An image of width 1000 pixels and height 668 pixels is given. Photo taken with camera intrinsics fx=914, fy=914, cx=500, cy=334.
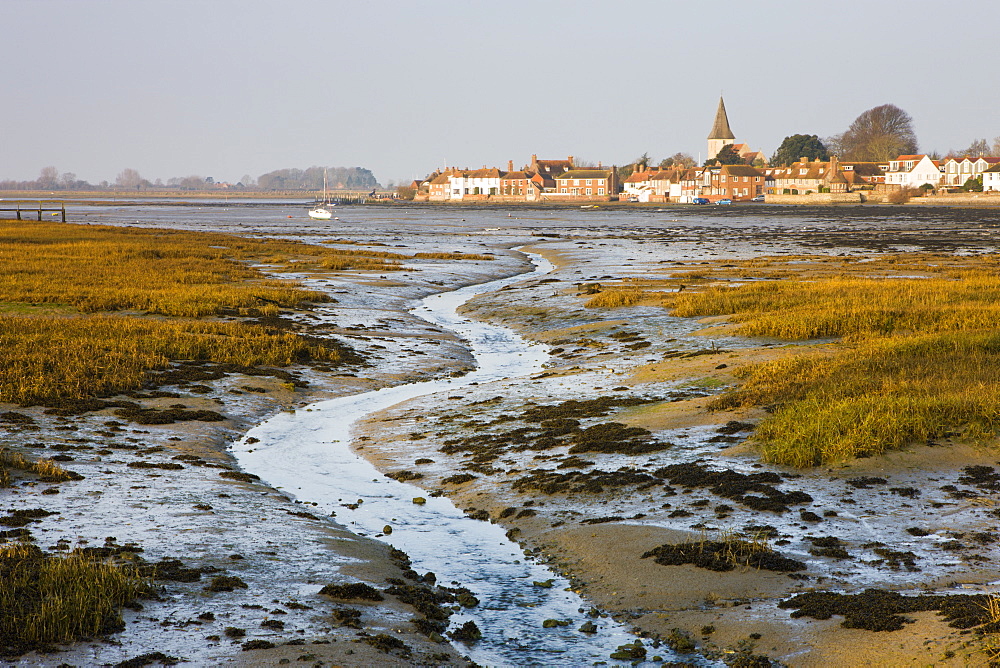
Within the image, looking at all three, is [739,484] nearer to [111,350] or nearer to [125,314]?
[111,350]

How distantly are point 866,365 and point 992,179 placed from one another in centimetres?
18851

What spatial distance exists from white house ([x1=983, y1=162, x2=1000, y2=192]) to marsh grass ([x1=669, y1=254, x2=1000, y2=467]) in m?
168

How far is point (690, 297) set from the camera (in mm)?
35531

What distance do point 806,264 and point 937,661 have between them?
164 ft

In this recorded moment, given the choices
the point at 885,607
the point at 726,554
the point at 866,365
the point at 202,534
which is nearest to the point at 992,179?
the point at 866,365

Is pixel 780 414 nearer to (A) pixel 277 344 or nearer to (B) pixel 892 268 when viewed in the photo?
(A) pixel 277 344

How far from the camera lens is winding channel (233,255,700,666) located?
956 centimetres

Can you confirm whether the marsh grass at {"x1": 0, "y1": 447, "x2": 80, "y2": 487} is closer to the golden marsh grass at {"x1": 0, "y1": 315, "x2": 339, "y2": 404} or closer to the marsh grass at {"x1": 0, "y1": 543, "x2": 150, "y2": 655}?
the marsh grass at {"x1": 0, "y1": 543, "x2": 150, "y2": 655}

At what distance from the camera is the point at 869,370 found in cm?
1869

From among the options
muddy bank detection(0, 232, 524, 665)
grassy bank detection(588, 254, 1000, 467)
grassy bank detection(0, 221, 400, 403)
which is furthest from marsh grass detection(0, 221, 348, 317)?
grassy bank detection(588, 254, 1000, 467)

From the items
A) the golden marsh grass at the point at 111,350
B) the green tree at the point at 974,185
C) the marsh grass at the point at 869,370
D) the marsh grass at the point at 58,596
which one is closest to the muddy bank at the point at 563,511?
the marsh grass at the point at 58,596

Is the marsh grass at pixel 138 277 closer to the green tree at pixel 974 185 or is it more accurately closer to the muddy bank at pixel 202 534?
the muddy bank at pixel 202 534

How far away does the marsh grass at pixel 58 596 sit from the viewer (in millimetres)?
8500

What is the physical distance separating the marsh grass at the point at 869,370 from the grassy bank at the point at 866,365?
0.02 m
